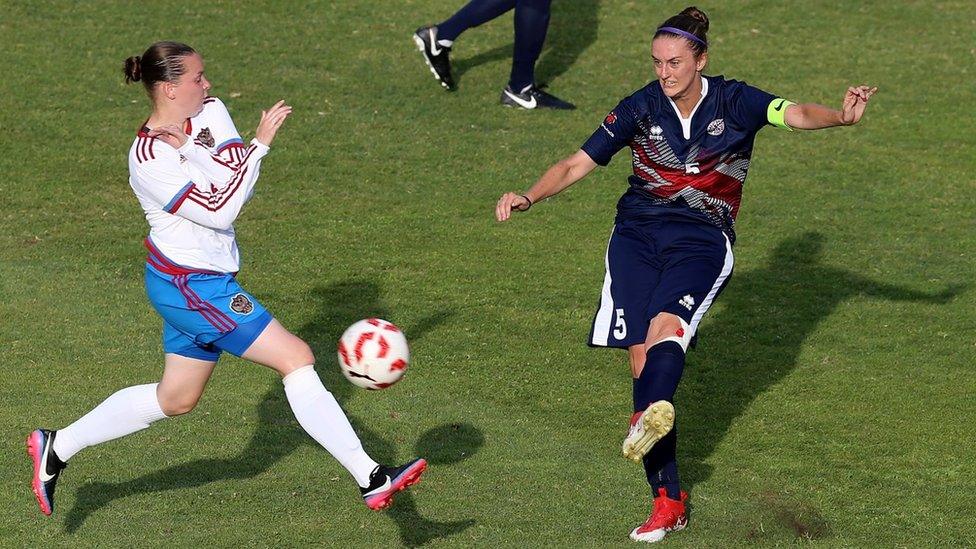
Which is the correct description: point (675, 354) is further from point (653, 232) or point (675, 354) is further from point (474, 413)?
point (474, 413)

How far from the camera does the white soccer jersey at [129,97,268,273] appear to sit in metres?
5.91

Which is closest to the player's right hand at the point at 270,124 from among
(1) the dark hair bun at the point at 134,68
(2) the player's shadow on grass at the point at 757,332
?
(1) the dark hair bun at the point at 134,68

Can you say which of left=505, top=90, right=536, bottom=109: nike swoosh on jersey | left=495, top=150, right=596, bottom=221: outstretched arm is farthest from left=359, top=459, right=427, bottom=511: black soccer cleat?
left=505, top=90, right=536, bottom=109: nike swoosh on jersey

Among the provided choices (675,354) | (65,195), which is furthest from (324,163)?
(675,354)

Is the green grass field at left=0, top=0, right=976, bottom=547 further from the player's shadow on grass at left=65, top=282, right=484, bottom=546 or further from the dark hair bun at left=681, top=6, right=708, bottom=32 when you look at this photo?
the dark hair bun at left=681, top=6, right=708, bottom=32

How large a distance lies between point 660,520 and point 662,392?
2.30 feet

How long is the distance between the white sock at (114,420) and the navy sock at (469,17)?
256 inches

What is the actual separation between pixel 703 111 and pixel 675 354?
1244 millimetres

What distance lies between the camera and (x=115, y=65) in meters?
12.7

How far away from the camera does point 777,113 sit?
6477mm

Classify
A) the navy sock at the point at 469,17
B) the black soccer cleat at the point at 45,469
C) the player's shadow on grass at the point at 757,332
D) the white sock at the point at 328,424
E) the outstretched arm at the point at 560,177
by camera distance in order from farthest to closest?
1. the navy sock at the point at 469,17
2. the player's shadow on grass at the point at 757,332
3. the outstretched arm at the point at 560,177
4. the black soccer cleat at the point at 45,469
5. the white sock at the point at 328,424

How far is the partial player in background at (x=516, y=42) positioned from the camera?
11977 millimetres

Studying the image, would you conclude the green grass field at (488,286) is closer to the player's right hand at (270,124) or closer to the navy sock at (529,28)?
the navy sock at (529,28)

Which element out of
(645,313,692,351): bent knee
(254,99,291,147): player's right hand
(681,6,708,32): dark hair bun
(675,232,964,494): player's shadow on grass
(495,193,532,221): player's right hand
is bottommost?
(675,232,964,494): player's shadow on grass
